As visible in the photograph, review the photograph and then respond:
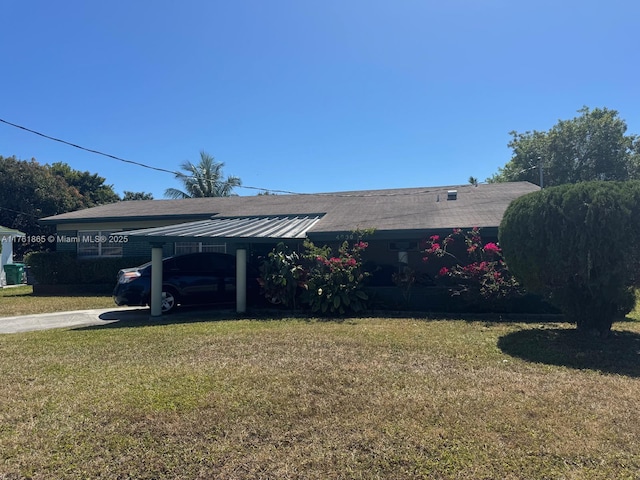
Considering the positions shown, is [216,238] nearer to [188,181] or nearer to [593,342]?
[593,342]

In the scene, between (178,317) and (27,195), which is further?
(27,195)

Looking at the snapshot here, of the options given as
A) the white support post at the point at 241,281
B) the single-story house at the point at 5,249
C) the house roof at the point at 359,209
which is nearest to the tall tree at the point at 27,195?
the single-story house at the point at 5,249

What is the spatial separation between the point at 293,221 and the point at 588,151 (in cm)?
2464

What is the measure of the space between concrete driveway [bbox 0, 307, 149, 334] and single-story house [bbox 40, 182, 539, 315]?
5.79ft

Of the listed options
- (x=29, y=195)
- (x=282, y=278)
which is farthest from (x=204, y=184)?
(x=282, y=278)

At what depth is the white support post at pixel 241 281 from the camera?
403 inches

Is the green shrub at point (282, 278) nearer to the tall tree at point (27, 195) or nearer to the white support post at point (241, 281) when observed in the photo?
the white support post at point (241, 281)

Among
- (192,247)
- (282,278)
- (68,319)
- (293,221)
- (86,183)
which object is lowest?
(68,319)

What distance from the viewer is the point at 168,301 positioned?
10.3 m

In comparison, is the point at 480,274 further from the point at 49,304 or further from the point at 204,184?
the point at 204,184

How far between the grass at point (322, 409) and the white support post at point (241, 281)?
10.9ft

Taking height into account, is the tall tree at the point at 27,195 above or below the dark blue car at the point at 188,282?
above

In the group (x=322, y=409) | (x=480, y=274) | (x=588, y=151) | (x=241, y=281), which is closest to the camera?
(x=322, y=409)

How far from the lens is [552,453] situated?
A: 3.21 meters
